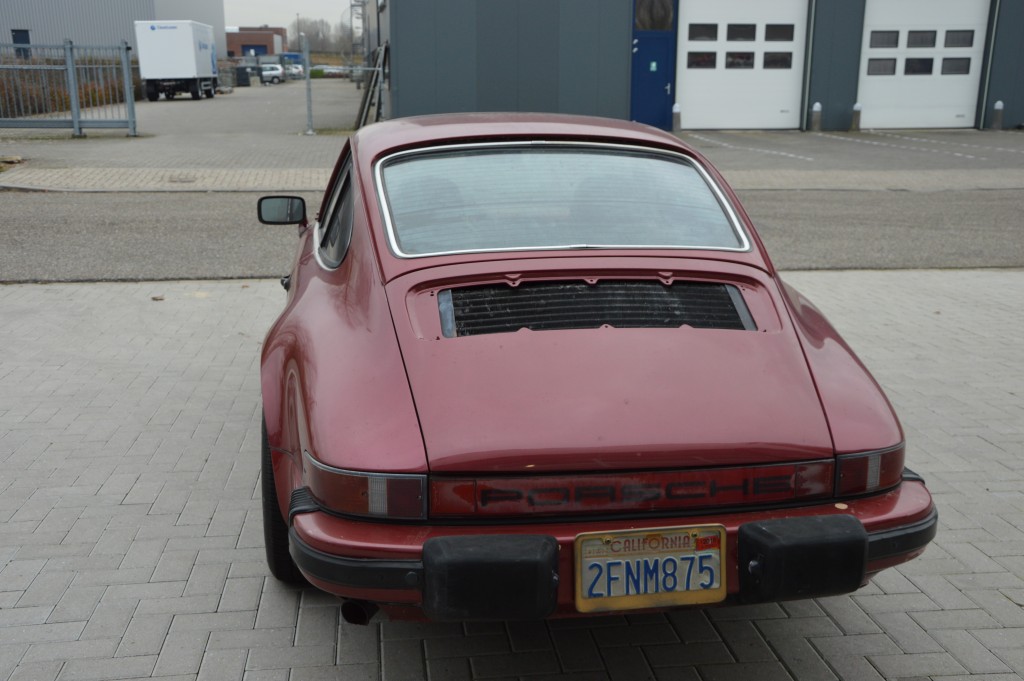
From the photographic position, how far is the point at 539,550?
2400 mm

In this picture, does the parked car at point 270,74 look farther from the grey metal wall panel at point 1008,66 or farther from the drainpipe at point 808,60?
the grey metal wall panel at point 1008,66

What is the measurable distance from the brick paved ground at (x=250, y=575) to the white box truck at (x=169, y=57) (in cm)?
3327

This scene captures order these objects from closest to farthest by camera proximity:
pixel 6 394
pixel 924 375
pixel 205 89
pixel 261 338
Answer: pixel 6 394
pixel 924 375
pixel 261 338
pixel 205 89

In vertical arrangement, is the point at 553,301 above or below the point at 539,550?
above

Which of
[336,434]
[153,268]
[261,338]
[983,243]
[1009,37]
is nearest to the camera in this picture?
[336,434]

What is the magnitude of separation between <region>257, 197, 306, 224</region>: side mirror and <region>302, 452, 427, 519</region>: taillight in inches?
103

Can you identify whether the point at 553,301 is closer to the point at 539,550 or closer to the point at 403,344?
the point at 403,344

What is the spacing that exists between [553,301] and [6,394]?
12.8 ft

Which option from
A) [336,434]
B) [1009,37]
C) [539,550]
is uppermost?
[1009,37]

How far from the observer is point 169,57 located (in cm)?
3684

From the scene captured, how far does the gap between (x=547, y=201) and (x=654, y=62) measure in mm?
20660

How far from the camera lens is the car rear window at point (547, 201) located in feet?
10.7

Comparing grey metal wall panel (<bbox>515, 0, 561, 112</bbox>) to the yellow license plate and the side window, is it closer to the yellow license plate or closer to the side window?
the side window

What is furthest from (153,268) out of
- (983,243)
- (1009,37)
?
(1009,37)
